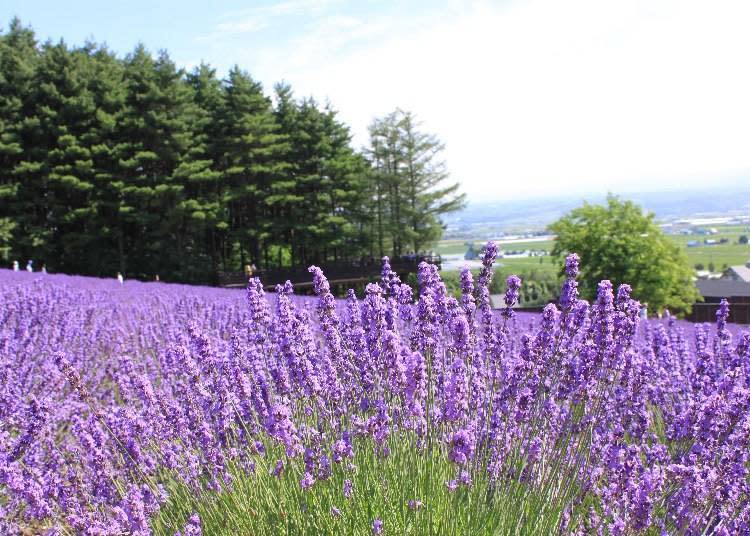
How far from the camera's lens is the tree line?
3088cm

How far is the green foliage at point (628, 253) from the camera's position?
92.9 ft

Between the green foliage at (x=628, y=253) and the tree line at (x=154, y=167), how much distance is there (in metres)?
11.8

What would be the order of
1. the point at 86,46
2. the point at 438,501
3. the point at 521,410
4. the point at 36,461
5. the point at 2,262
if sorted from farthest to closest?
the point at 86,46 < the point at 2,262 < the point at 36,461 < the point at 521,410 < the point at 438,501

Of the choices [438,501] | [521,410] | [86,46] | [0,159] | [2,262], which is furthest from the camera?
[86,46]

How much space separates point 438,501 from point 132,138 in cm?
3256

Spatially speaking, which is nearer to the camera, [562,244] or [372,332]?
[372,332]

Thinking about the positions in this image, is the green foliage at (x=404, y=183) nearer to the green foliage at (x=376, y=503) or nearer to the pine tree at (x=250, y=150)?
the pine tree at (x=250, y=150)

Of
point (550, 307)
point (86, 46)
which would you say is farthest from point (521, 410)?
point (86, 46)

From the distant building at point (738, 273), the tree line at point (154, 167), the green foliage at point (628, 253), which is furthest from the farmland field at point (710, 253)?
the green foliage at point (628, 253)

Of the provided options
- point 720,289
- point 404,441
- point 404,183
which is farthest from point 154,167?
point 720,289

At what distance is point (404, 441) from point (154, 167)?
3299cm

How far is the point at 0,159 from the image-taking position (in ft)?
108

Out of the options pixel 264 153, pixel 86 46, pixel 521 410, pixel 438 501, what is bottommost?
pixel 438 501

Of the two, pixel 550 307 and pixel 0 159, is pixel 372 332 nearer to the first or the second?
pixel 550 307
